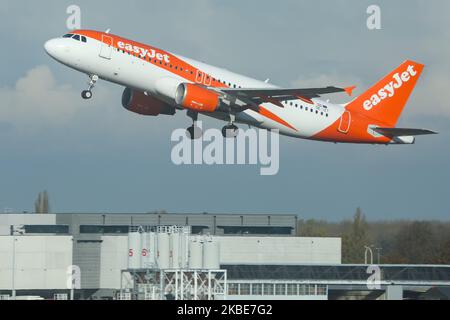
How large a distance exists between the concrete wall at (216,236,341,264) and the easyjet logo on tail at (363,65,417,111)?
55.0 feet

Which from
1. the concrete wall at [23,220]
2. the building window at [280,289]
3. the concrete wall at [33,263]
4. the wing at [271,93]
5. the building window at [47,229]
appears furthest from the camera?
the concrete wall at [23,220]

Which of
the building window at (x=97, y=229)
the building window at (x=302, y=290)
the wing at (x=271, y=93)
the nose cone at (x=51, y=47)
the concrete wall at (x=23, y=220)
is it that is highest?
the nose cone at (x=51, y=47)

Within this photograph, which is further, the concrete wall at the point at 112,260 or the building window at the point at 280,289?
the concrete wall at the point at 112,260

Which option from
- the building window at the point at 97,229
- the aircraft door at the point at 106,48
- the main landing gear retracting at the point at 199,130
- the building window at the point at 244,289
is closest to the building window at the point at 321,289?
the building window at the point at 244,289

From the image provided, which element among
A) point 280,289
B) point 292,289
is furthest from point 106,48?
point 292,289

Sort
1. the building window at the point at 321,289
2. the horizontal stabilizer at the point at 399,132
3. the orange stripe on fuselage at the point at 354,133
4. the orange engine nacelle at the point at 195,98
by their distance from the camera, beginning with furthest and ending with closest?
the building window at the point at 321,289
the orange stripe on fuselage at the point at 354,133
the horizontal stabilizer at the point at 399,132
the orange engine nacelle at the point at 195,98

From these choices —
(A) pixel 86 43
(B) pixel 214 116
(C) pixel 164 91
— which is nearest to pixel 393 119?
(B) pixel 214 116

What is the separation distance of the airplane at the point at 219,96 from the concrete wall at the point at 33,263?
12.6 m

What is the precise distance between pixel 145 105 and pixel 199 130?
3.32 metres

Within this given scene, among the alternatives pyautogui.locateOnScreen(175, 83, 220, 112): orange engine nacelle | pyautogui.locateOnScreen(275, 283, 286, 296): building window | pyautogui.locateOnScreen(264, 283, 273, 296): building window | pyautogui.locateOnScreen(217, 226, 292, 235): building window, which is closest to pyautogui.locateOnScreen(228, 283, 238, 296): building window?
pyautogui.locateOnScreen(264, 283, 273, 296): building window

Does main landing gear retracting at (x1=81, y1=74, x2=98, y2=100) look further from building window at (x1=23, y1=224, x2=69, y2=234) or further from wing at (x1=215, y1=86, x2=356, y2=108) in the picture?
building window at (x1=23, y1=224, x2=69, y2=234)

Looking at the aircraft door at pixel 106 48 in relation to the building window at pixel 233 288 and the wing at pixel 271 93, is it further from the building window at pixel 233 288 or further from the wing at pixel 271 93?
the building window at pixel 233 288

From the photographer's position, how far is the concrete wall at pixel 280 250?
6931 centimetres

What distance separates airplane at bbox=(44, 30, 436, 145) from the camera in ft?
146
